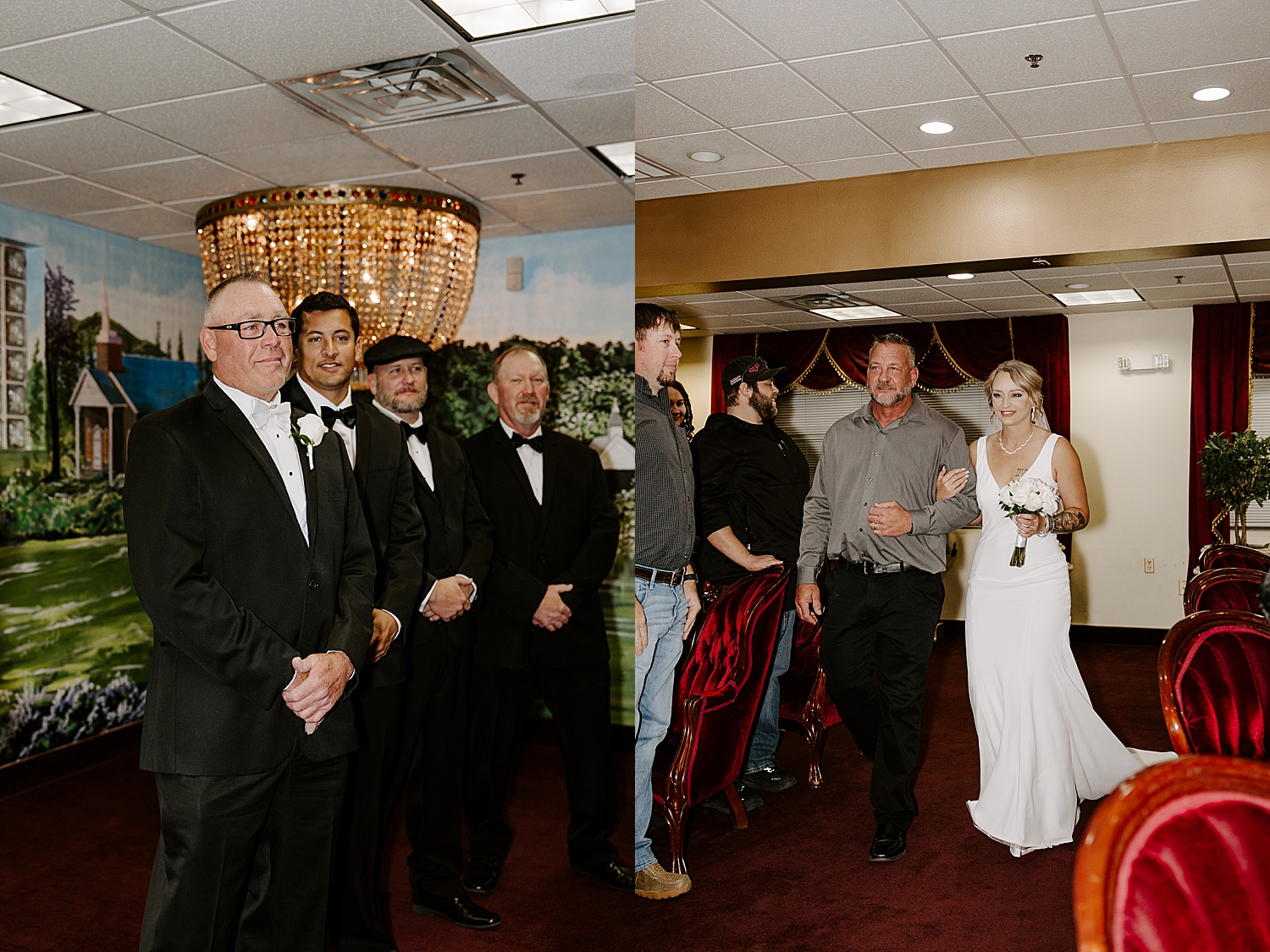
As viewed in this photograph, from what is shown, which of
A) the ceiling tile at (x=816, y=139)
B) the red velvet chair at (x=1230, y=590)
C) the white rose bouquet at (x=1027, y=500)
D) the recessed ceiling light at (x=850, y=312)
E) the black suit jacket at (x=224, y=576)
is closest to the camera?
the black suit jacket at (x=224, y=576)

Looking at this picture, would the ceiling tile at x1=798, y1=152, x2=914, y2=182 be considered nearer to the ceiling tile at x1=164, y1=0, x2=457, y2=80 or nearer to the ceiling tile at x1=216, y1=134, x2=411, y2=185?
the ceiling tile at x1=164, y1=0, x2=457, y2=80

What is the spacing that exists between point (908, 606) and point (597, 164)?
215cm

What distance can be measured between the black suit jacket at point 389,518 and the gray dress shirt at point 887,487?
199 cm

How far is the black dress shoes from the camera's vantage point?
10.8 ft

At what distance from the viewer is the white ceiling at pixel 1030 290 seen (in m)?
5.62

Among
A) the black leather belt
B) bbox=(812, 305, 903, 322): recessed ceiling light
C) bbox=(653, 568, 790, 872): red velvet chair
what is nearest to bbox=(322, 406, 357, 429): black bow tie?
the black leather belt

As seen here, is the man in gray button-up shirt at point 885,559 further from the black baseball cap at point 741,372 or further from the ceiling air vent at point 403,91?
the ceiling air vent at point 403,91

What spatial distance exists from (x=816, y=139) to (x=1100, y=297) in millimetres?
3467

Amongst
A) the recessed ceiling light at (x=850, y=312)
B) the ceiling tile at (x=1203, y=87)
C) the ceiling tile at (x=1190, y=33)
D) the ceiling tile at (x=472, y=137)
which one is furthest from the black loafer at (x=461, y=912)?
the recessed ceiling light at (x=850, y=312)

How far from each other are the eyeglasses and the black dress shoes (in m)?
2.55

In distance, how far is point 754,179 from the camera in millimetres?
4793

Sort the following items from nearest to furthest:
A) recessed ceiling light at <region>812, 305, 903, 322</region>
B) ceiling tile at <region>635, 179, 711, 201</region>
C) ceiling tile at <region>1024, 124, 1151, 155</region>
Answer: ceiling tile at <region>1024, 124, 1151, 155</region>, ceiling tile at <region>635, 179, 711, 201</region>, recessed ceiling light at <region>812, 305, 903, 322</region>

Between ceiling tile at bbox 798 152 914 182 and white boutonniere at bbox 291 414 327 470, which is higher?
ceiling tile at bbox 798 152 914 182

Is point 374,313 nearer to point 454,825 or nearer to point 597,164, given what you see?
point 597,164
